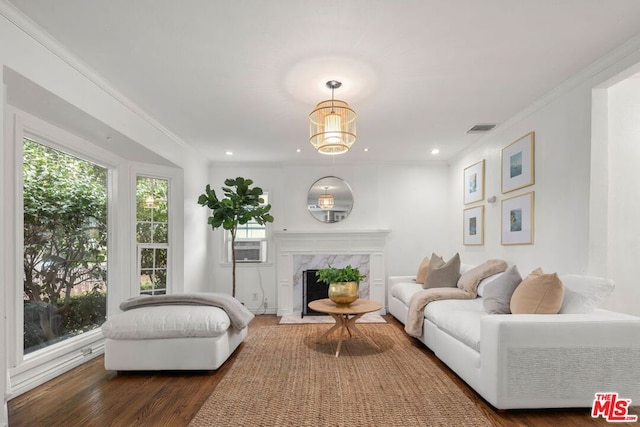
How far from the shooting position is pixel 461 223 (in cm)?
581

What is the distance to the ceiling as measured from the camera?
222cm

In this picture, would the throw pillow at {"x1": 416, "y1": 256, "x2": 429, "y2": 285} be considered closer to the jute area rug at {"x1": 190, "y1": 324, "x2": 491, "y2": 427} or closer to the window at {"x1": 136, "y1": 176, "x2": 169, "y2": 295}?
the jute area rug at {"x1": 190, "y1": 324, "x2": 491, "y2": 427}

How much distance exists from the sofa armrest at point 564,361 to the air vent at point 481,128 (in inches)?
102

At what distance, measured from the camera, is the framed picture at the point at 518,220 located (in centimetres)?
386

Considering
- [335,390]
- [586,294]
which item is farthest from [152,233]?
[586,294]

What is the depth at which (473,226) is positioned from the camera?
5320 millimetres

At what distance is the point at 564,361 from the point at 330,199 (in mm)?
4261

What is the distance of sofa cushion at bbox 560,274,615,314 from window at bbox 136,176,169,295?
177 inches

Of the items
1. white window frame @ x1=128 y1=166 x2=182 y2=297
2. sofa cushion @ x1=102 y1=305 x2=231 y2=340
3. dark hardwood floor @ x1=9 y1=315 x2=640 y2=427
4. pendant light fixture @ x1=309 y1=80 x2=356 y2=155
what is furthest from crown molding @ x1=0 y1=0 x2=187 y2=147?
dark hardwood floor @ x1=9 y1=315 x2=640 y2=427

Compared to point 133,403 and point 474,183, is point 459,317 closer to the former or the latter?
point 474,183

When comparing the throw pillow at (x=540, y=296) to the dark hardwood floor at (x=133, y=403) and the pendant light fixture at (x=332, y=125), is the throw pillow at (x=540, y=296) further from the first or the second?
the pendant light fixture at (x=332, y=125)

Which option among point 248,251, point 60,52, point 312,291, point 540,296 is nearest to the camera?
point 60,52

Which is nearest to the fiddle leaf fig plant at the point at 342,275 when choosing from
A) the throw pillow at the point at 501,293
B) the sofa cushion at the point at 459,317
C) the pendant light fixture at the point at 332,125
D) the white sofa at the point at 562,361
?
the sofa cushion at the point at 459,317

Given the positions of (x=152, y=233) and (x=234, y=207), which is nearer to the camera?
(x=152, y=233)
